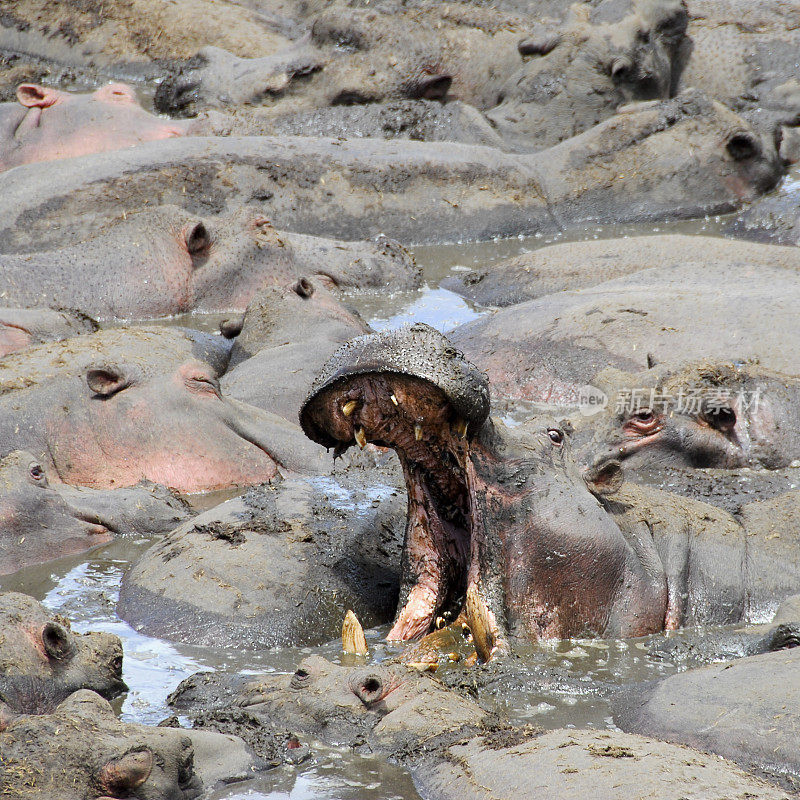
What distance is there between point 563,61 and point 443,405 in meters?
9.48

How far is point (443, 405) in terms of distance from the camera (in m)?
4.12

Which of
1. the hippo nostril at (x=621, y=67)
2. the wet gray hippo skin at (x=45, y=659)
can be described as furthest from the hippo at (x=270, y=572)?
the hippo nostril at (x=621, y=67)

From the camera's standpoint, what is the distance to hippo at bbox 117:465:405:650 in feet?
15.3

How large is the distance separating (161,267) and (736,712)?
21.2ft

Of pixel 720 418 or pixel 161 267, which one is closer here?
pixel 720 418

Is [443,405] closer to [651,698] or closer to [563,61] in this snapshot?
[651,698]

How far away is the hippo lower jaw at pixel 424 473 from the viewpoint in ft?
13.4

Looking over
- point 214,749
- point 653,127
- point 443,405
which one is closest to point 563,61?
point 653,127

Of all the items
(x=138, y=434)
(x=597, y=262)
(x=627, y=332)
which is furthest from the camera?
(x=597, y=262)

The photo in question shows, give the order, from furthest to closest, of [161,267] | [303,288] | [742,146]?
[742,146] < [161,267] < [303,288]

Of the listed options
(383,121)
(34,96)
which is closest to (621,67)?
(383,121)

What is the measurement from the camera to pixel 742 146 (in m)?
11.6

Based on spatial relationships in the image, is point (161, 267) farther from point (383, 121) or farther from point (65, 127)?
point (383, 121)

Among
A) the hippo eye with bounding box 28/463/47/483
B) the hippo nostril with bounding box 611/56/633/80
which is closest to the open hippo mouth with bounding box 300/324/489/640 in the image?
the hippo eye with bounding box 28/463/47/483
